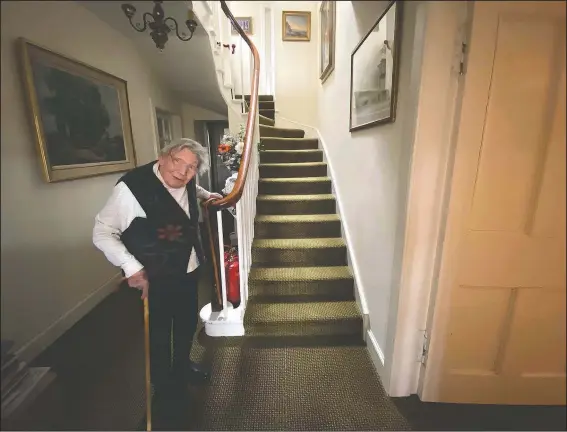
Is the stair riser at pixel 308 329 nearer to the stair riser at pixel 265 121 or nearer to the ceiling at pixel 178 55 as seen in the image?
the ceiling at pixel 178 55

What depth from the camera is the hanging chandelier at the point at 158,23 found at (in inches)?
26.4

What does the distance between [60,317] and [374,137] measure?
153 cm

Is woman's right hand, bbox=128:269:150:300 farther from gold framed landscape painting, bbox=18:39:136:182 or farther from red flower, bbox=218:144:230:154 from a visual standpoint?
red flower, bbox=218:144:230:154

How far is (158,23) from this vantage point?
0.71m

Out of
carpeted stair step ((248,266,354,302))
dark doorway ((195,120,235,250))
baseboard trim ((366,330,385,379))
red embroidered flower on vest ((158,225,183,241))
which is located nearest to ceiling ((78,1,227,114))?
dark doorway ((195,120,235,250))

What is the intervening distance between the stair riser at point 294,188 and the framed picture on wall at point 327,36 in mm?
1155

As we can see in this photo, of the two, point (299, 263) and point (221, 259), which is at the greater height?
point (221, 259)

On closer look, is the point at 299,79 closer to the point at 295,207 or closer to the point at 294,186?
the point at 294,186

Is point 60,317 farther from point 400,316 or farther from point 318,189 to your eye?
point 318,189

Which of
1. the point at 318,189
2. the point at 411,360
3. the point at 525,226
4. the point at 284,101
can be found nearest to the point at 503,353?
the point at 411,360

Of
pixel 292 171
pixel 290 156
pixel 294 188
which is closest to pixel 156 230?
pixel 294 188

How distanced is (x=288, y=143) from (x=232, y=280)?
6.34ft

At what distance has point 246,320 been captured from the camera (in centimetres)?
155

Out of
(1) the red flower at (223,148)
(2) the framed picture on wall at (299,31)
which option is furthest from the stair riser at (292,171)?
Answer: (2) the framed picture on wall at (299,31)
